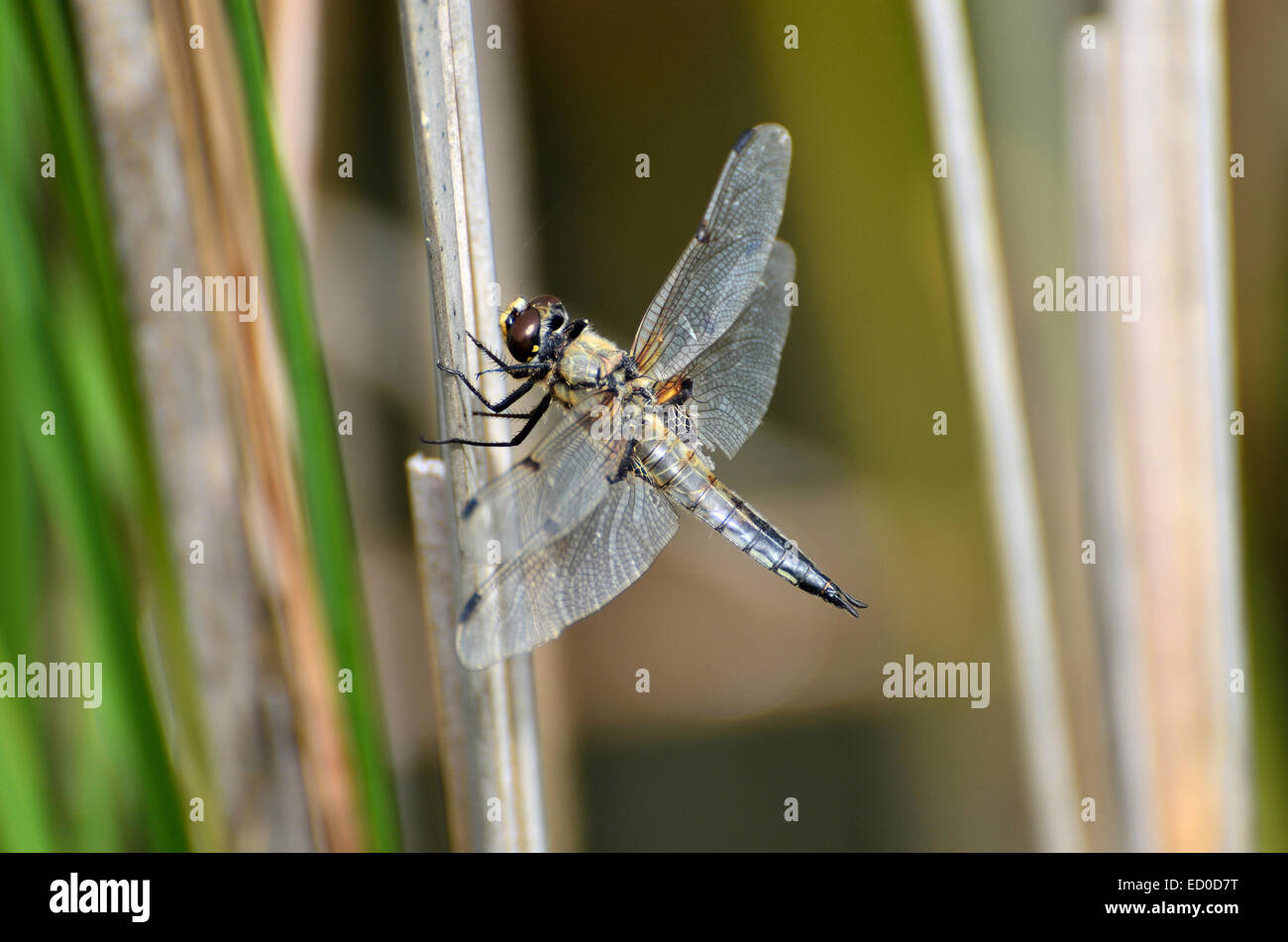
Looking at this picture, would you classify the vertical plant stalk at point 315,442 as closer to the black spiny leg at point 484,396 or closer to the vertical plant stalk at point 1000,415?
the black spiny leg at point 484,396

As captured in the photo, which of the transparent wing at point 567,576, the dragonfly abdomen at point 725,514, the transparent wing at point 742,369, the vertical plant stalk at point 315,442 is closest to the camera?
the vertical plant stalk at point 315,442

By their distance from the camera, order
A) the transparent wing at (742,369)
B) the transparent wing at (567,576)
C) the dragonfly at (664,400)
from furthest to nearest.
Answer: the transparent wing at (742,369)
the dragonfly at (664,400)
the transparent wing at (567,576)

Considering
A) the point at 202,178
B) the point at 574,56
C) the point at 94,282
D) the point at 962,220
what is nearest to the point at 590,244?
the point at 574,56

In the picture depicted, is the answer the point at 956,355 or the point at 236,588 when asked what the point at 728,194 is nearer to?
the point at 956,355

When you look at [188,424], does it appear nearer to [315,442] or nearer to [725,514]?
[315,442]

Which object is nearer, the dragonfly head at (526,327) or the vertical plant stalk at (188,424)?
the vertical plant stalk at (188,424)

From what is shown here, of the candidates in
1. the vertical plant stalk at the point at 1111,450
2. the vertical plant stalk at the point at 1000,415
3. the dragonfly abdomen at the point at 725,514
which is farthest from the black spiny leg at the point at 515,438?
the vertical plant stalk at the point at 1111,450

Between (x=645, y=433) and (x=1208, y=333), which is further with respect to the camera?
(x=645, y=433)
